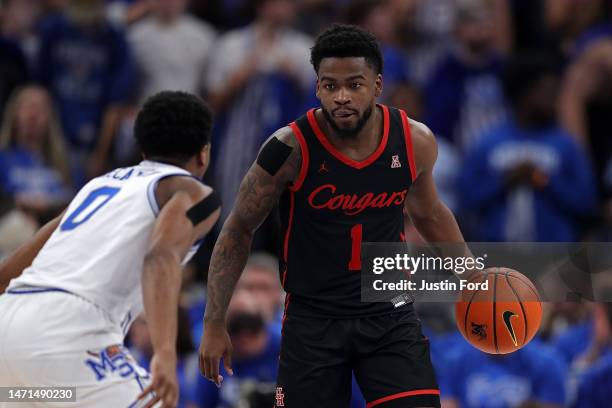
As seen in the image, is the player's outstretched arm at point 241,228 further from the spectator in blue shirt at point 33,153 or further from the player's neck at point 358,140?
the spectator in blue shirt at point 33,153

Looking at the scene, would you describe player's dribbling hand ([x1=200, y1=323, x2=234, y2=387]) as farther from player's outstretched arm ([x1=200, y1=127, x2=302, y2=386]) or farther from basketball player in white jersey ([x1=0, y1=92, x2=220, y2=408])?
basketball player in white jersey ([x1=0, y1=92, x2=220, y2=408])

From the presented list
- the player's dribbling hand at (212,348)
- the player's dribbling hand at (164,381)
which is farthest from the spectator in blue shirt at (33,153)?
the player's dribbling hand at (164,381)

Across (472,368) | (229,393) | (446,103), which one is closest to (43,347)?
(229,393)

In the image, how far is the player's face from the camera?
5312mm

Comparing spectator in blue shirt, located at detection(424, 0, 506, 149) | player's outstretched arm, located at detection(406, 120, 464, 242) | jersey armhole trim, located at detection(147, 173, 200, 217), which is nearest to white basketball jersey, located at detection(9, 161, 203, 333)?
jersey armhole trim, located at detection(147, 173, 200, 217)

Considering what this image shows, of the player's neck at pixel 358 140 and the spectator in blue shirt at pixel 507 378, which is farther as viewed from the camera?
the spectator in blue shirt at pixel 507 378

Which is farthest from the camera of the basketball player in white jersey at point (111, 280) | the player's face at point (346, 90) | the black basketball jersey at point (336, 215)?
the black basketball jersey at point (336, 215)

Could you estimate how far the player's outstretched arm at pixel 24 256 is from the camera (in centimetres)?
585

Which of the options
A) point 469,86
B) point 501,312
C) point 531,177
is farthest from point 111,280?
point 469,86

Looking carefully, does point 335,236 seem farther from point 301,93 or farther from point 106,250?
point 301,93

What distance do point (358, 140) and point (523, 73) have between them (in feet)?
18.1

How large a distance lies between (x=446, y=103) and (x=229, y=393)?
4.14 meters

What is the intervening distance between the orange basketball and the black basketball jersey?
527 millimetres

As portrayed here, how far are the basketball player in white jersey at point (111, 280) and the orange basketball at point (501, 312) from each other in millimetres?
1375
